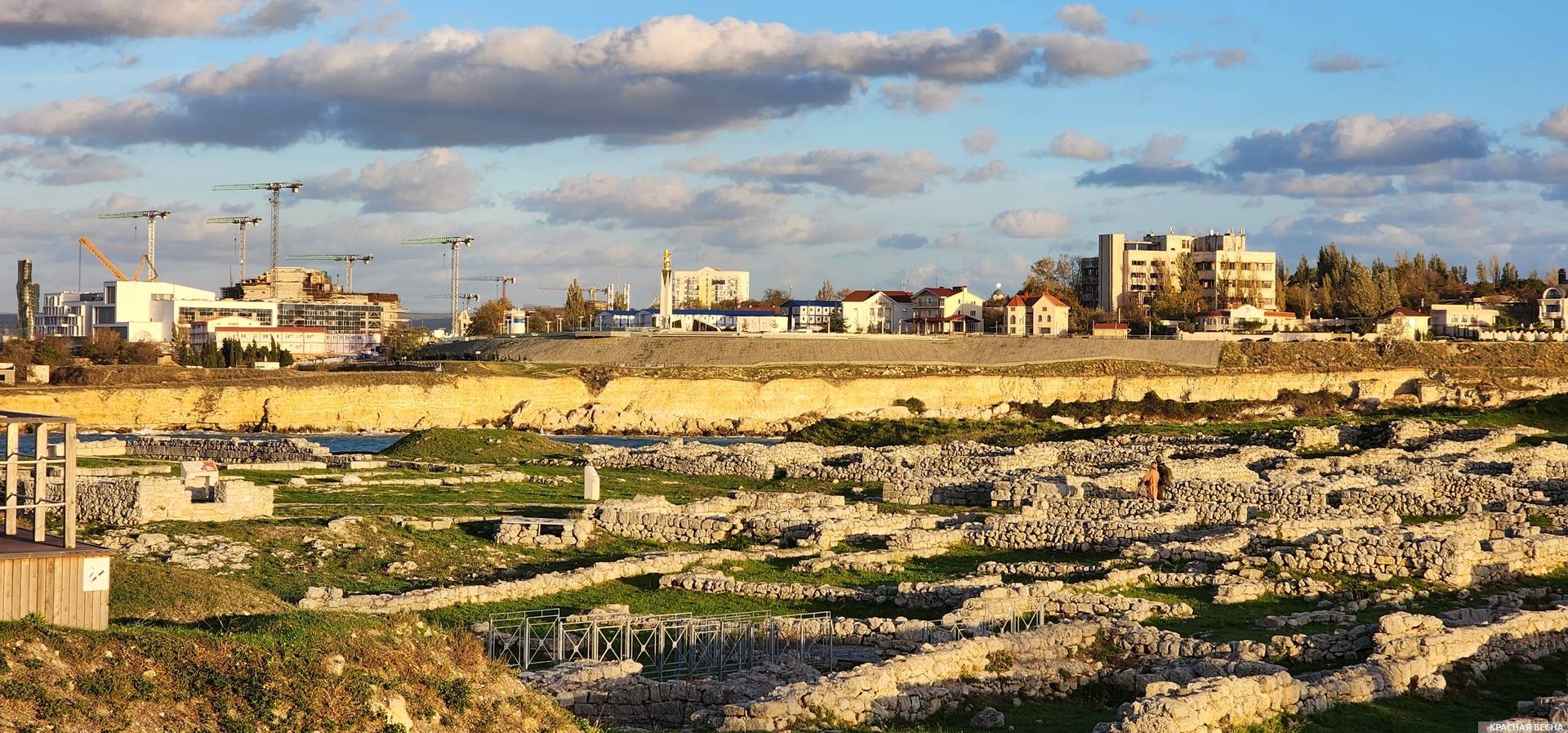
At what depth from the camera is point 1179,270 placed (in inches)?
5989

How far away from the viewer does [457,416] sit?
279 ft

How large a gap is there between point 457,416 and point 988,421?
2931 centimetres

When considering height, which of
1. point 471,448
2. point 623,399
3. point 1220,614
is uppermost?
point 623,399

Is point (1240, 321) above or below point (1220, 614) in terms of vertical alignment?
above

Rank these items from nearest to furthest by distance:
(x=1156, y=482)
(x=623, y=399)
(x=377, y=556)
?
(x=377, y=556), (x=1156, y=482), (x=623, y=399)

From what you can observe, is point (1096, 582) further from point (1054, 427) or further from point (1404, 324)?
point (1404, 324)

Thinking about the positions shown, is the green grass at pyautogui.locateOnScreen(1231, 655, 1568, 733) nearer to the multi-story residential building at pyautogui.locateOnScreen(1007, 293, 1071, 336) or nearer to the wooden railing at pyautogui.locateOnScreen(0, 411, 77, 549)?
the wooden railing at pyautogui.locateOnScreen(0, 411, 77, 549)

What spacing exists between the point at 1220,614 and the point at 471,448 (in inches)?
1337

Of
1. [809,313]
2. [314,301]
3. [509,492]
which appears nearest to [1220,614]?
[509,492]

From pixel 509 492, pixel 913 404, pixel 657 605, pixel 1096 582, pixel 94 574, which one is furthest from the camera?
pixel 913 404

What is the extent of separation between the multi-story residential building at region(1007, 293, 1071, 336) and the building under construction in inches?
2934

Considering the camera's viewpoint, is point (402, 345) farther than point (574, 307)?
No

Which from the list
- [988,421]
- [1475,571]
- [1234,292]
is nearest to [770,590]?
[1475,571]

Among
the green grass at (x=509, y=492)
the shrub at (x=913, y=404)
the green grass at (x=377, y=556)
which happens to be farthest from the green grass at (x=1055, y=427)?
the green grass at (x=377, y=556)
